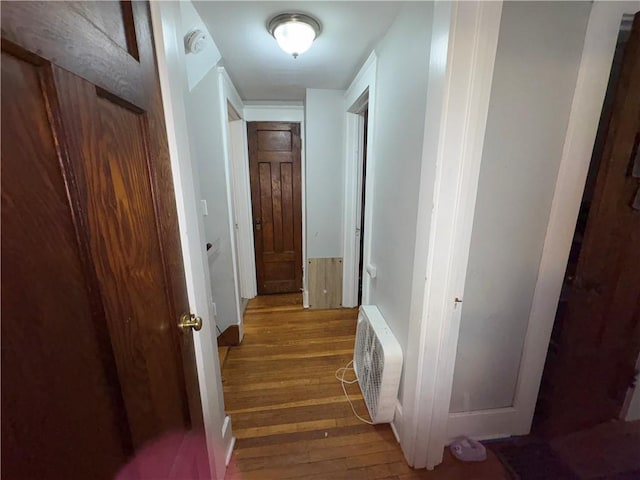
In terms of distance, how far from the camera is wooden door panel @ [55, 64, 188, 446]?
1.60 feet

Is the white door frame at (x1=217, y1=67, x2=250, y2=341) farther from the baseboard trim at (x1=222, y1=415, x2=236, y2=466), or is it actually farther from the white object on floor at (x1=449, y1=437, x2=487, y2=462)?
the white object on floor at (x1=449, y1=437, x2=487, y2=462)

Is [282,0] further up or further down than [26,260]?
further up

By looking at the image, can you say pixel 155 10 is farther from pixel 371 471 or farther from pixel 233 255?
pixel 371 471

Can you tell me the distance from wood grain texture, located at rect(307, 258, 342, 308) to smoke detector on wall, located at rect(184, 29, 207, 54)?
75.2 inches

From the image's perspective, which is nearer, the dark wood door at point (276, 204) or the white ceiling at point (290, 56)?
the white ceiling at point (290, 56)

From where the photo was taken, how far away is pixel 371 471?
4.23 feet

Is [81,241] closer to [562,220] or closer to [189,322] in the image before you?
[189,322]

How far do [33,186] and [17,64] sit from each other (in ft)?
0.54

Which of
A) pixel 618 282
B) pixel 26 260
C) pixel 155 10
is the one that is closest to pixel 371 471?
pixel 618 282

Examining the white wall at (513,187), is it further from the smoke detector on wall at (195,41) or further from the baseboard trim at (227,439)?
the smoke detector on wall at (195,41)

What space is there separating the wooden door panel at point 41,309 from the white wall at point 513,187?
1250 mm

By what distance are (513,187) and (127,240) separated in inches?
52.5

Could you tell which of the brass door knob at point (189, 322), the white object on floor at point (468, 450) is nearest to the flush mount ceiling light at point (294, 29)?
the brass door knob at point (189, 322)

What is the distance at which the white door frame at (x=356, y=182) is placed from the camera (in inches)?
72.3
